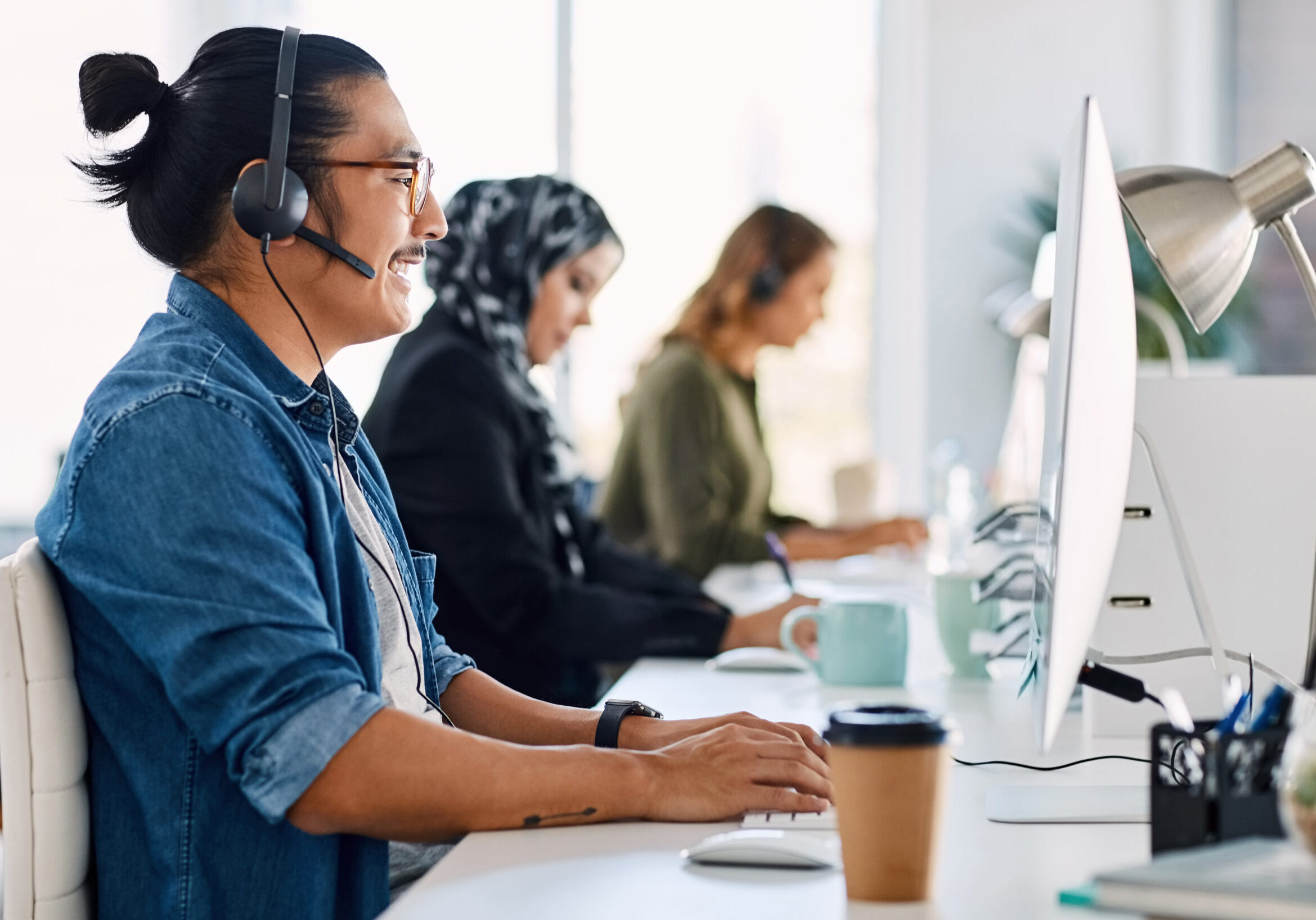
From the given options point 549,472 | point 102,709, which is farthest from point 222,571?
point 549,472

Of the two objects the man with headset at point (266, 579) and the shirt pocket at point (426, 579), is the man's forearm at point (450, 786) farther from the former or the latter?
the shirt pocket at point (426, 579)

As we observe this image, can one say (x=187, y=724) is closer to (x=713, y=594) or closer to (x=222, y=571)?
(x=222, y=571)

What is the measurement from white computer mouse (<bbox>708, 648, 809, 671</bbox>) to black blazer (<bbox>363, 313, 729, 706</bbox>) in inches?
5.6

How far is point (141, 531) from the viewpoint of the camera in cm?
82

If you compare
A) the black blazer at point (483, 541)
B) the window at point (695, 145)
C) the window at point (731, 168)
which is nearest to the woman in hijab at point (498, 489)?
the black blazer at point (483, 541)

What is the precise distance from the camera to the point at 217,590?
0.80 metres

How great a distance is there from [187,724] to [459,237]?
1309mm

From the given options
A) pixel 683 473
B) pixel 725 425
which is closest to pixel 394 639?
pixel 683 473

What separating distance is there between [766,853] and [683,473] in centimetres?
200

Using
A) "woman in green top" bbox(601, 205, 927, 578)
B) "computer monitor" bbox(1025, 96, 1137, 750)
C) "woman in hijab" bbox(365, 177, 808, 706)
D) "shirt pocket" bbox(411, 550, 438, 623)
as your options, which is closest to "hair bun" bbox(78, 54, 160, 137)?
"shirt pocket" bbox(411, 550, 438, 623)

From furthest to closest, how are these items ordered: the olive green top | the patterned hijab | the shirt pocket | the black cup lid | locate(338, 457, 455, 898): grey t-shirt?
the olive green top → the patterned hijab → the shirt pocket → locate(338, 457, 455, 898): grey t-shirt → the black cup lid

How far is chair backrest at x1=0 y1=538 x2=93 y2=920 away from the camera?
0.84 metres

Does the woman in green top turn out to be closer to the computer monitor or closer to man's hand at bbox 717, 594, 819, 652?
man's hand at bbox 717, 594, 819, 652

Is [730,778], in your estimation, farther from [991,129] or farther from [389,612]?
[991,129]
